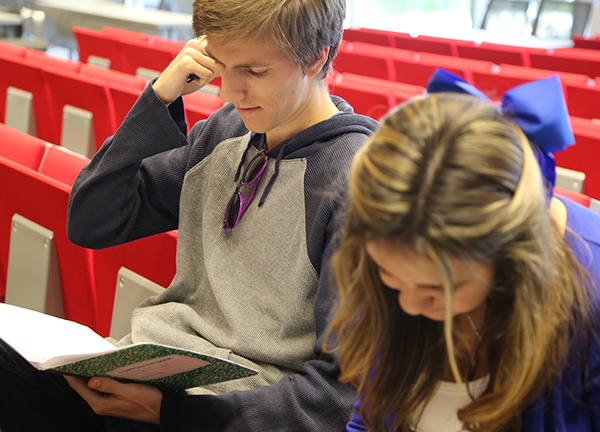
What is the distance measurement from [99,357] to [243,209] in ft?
1.56

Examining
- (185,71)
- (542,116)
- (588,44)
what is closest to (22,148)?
(185,71)

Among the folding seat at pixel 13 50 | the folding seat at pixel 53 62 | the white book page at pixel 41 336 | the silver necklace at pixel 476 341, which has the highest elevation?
the folding seat at pixel 13 50

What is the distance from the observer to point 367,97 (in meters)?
2.79

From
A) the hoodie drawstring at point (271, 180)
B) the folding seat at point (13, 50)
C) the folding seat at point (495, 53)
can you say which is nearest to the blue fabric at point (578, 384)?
the hoodie drawstring at point (271, 180)

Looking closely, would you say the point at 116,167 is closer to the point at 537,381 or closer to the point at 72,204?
the point at 72,204

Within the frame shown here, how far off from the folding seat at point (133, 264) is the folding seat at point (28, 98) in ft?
5.91

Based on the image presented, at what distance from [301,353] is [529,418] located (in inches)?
18.8

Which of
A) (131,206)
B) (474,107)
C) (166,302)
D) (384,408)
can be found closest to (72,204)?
(131,206)

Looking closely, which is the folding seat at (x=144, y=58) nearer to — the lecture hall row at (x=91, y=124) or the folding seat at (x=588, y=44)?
the lecture hall row at (x=91, y=124)

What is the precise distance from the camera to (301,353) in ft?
3.86

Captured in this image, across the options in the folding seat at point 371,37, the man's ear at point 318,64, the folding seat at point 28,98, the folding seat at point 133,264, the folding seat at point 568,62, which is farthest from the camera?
the folding seat at point 371,37

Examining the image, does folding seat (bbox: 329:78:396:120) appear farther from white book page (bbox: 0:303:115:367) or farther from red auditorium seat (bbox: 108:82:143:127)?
white book page (bbox: 0:303:115:367)

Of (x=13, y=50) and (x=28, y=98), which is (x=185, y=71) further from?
(x=13, y=50)

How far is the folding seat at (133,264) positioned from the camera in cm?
152
